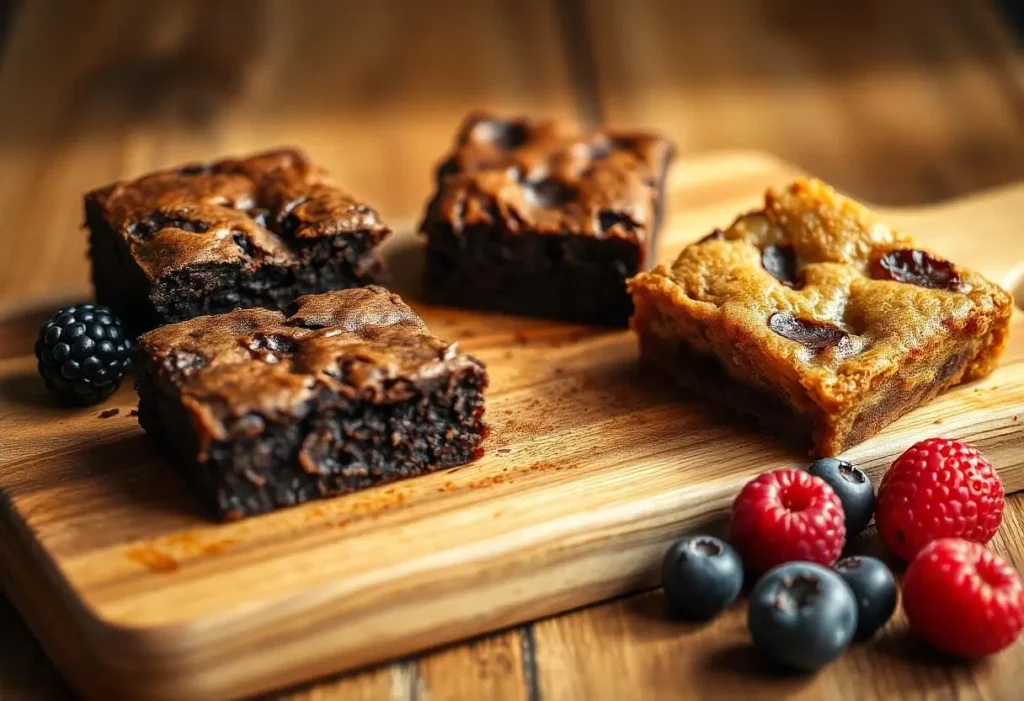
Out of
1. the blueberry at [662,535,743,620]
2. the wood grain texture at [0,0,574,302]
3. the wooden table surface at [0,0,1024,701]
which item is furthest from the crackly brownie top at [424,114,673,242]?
the blueberry at [662,535,743,620]

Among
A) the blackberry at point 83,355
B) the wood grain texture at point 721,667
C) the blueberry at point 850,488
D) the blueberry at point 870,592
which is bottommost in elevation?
the wood grain texture at point 721,667

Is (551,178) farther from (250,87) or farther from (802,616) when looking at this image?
(250,87)

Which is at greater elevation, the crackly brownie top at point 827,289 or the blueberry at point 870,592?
the crackly brownie top at point 827,289

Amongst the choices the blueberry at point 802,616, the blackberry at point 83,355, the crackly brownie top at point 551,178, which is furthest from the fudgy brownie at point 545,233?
the blueberry at point 802,616

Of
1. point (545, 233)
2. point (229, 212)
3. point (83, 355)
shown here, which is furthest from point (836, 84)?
point (83, 355)

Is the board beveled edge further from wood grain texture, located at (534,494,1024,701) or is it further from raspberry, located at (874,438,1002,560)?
raspberry, located at (874,438,1002,560)

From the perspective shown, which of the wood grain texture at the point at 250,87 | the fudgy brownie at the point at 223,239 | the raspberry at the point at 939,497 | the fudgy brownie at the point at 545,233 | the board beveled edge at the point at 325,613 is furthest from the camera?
the wood grain texture at the point at 250,87

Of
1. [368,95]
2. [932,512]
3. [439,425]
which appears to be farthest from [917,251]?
[368,95]

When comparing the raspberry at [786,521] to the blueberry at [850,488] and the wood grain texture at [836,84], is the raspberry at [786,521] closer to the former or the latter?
the blueberry at [850,488]
